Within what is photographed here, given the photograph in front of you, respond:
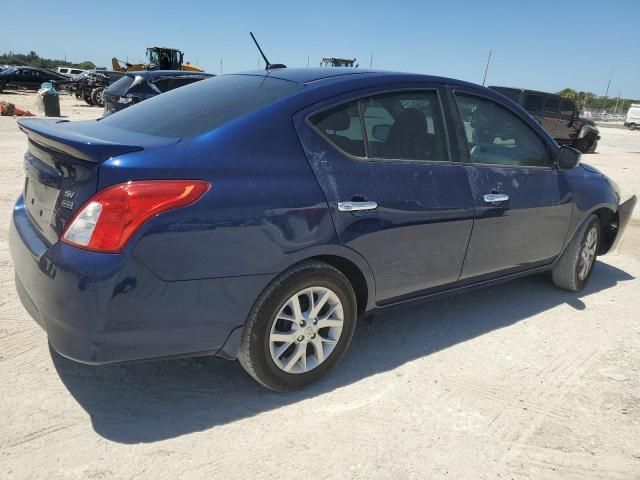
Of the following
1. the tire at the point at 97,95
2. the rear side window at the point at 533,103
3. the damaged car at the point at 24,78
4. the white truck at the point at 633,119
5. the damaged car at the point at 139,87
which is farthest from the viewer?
the white truck at the point at 633,119

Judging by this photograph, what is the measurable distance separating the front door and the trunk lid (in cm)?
200

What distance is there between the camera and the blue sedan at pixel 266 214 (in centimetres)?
213

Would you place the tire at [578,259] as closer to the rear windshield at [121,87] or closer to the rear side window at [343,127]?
the rear side window at [343,127]

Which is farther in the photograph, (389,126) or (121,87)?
(121,87)

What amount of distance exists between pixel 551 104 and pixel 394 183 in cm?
1634

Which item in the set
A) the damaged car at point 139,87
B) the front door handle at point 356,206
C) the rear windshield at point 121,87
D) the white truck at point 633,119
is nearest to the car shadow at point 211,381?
the front door handle at point 356,206

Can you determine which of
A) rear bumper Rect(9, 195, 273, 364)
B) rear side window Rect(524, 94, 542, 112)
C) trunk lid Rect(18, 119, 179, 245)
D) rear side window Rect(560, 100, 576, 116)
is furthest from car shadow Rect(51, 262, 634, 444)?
rear side window Rect(560, 100, 576, 116)

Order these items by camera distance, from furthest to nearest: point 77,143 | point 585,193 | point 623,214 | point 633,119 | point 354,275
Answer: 1. point 633,119
2. point 623,214
3. point 585,193
4. point 354,275
5. point 77,143

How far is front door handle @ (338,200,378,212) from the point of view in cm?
265

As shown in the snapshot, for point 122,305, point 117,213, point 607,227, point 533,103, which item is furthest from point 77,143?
point 533,103

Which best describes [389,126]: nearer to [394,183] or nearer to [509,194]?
[394,183]

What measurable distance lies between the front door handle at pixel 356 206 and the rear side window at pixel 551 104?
1622cm

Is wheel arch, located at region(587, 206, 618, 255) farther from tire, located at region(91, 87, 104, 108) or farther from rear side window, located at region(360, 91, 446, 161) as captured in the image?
tire, located at region(91, 87, 104, 108)

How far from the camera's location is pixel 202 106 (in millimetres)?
2820
